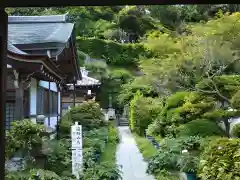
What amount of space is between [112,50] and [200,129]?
2.10m

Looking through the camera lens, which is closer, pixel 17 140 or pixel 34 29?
pixel 17 140

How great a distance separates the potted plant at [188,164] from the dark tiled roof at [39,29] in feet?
6.68

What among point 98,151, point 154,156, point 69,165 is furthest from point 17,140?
point 154,156

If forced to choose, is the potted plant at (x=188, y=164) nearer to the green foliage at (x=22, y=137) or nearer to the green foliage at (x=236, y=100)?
the green foliage at (x=236, y=100)

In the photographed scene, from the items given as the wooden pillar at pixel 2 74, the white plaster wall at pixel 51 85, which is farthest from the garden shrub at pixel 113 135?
the wooden pillar at pixel 2 74

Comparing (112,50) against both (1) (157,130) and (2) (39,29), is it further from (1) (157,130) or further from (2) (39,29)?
(1) (157,130)

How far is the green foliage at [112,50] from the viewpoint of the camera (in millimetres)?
5660

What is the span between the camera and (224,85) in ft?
14.8

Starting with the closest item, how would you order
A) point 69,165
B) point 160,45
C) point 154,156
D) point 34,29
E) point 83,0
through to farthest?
point 83,0 → point 69,165 → point 154,156 → point 34,29 → point 160,45

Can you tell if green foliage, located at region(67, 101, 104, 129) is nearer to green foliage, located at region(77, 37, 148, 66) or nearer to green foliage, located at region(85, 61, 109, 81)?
green foliage, located at region(85, 61, 109, 81)

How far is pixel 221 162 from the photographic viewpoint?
3.30m

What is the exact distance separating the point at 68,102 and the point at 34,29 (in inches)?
56.4

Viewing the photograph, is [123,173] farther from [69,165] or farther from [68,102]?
[68,102]

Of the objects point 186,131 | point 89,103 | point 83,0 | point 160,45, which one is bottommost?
point 186,131
